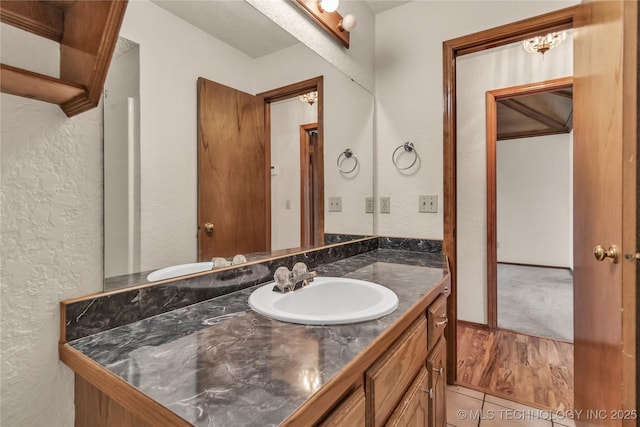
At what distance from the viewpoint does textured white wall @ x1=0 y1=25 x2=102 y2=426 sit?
22.5 inches

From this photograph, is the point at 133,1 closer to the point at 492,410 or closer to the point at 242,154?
the point at 242,154

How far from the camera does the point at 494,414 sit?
1.60 m

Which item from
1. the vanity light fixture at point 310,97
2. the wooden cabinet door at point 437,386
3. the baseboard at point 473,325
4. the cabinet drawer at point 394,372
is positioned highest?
the vanity light fixture at point 310,97

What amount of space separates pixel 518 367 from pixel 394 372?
182 centimetres

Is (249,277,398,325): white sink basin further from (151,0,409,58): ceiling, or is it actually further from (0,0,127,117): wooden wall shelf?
(151,0,409,58): ceiling

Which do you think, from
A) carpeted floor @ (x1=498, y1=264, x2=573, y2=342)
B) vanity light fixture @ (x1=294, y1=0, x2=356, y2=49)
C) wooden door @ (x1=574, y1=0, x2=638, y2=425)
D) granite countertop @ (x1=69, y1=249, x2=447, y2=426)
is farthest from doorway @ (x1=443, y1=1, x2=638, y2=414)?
carpeted floor @ (x1=498, y1=264, x2=573, y2=342)

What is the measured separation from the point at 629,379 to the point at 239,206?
50.9 inches

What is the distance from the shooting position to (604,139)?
1066 millimetres

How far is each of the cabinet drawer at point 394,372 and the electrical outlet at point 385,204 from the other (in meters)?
1.08

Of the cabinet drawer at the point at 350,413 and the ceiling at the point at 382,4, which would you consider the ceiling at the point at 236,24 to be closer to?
the ceiling at the point at 382,4

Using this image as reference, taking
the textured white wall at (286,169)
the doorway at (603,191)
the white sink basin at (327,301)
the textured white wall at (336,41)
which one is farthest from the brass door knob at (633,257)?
the textured white wall at (336,41)

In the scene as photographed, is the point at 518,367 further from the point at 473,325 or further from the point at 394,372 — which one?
the point at 394,372

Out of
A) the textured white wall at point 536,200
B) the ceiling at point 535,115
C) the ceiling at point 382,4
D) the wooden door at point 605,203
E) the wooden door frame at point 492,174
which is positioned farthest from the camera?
the textured white wall at point 536,200

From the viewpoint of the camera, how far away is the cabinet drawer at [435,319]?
1.03 metres
